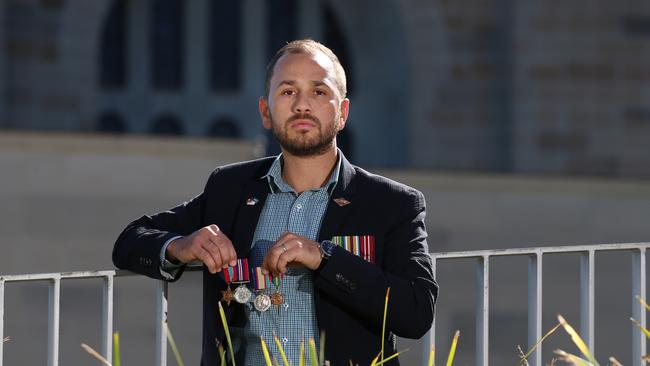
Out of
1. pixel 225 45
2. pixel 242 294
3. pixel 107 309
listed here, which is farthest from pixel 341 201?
pixel 225 45

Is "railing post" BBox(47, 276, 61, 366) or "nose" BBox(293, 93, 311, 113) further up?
"nose" BBox(293, 93, 311, 113)

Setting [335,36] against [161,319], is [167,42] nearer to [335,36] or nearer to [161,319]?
[335,36]

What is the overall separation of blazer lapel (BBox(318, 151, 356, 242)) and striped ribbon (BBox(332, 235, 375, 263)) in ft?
0.10

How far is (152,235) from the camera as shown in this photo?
133 inches

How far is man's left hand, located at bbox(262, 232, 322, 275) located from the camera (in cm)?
304

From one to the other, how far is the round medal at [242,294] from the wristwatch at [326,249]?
0.23 m

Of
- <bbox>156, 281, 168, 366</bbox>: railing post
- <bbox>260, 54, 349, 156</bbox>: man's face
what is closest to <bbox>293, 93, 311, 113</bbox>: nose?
<bbox>260, 54, 349, 156</bbox>: man's face

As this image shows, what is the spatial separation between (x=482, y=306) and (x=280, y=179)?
2.66ft

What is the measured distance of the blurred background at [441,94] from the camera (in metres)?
12.9

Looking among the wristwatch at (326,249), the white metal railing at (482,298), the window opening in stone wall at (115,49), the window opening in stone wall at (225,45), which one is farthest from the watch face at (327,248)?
the window opening in stone wall at (225,45)

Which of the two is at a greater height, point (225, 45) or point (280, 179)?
point (225, 45)

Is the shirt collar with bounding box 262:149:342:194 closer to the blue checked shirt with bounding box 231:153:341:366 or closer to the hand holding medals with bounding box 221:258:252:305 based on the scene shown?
the blue checked shirt with bounding box 231:153:341:366

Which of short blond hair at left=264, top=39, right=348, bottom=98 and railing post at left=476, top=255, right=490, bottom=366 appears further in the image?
railing post at left=476, top=255, right=490, bottom=366

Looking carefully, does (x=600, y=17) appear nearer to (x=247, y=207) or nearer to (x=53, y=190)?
(x=53, y=190)
